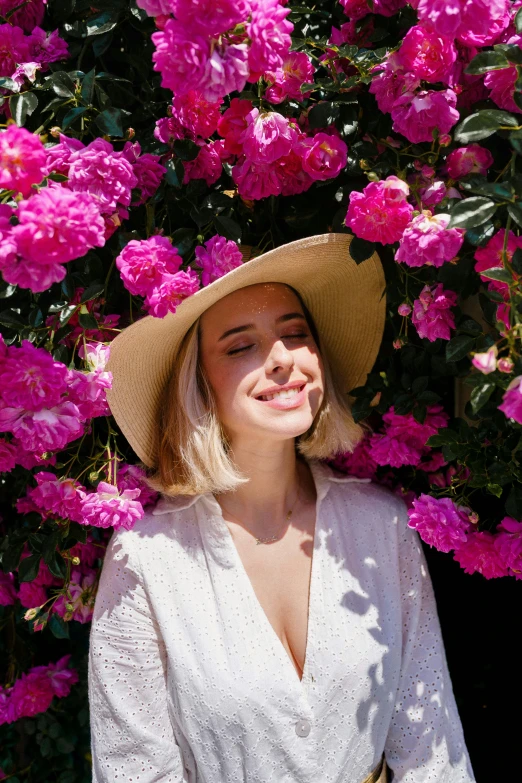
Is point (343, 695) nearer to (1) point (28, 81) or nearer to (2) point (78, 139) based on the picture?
(2) point (78, 139)

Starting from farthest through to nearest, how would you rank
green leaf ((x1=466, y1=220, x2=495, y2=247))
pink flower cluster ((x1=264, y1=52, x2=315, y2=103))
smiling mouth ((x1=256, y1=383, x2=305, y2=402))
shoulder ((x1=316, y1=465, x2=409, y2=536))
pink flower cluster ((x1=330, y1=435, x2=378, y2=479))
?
1. pink flower cluster ((x1=330, y1=435, x2=378, y2=479))
2. shoulder ((x1=316, y1=465, x2=409, y2=536))
3. smiling mouth ((x1=256, y1=383, x2=305, y2=402))
4. pink flower cluster ((x1=264, y1=52, x2=315, y2=103))
5. green leaf ((x1=466, y1=220, x2=495, y2=247))

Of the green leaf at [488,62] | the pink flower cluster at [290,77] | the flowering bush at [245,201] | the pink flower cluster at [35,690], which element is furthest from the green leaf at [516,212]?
the pink flower cluster at [35,690]

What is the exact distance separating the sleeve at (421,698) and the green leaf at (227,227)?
34.9 inches

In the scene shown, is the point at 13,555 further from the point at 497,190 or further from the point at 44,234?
the point at 497,190

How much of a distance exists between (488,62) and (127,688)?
1.50 metres

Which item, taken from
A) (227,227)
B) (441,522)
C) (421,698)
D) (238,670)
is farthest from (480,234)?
(421,698)

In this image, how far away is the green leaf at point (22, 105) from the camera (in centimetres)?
141

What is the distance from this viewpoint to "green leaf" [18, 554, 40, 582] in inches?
68.7

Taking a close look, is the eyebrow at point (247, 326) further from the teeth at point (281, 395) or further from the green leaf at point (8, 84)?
the green leaf at point (8, 84)

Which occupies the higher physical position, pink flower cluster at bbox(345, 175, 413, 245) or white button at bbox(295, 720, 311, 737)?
pink flower cluster at bbox(345, 175, 413, 245)

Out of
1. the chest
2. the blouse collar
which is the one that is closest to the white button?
the chest

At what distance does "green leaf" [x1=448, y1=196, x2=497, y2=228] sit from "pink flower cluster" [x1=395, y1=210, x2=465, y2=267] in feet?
0.20

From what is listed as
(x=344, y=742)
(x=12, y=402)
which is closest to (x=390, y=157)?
(x=12, y=402)

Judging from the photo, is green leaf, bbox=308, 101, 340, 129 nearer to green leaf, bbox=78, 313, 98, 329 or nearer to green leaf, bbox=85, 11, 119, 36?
green leaf, bbox=85, 11, 119, 36
